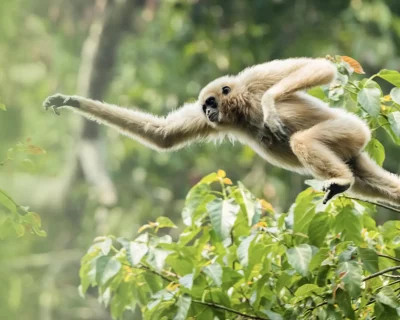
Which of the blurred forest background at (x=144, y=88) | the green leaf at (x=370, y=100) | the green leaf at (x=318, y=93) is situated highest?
the green leaf at (x=370, y=100)

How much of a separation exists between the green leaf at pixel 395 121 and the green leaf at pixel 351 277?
0.41 metres

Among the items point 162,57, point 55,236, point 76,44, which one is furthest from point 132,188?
point 76,44

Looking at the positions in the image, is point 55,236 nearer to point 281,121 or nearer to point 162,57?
point 162,57

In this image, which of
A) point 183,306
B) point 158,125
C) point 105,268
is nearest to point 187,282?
point 183,306

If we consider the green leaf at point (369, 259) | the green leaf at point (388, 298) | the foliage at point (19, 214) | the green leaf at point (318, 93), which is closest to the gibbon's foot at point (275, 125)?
the green leaf at point (318, 93)

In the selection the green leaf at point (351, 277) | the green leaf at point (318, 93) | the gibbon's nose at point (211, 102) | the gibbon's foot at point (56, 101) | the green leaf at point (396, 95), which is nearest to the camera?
the green leaf at point (351, 277)

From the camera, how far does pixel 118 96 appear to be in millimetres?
7562

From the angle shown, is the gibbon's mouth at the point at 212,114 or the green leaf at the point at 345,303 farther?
the gibbon's mouth at the point at 212,114

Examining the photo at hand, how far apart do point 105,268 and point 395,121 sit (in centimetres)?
101

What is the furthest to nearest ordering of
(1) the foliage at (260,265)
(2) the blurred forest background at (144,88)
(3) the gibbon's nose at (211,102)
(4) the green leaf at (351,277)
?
(2) the blurred forest background at (144,88) → (3) the gibbon's nose at (211,102) → (1) the foliage at (260,265) → (4) the green leaf at (351,277)

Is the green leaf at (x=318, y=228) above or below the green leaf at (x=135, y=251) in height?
above

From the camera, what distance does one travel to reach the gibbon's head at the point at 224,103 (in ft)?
8.56

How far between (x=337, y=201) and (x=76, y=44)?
6.72 m

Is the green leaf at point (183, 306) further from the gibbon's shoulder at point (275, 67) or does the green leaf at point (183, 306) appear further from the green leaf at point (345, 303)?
the gibbon's shoulder at point (275, 67)
